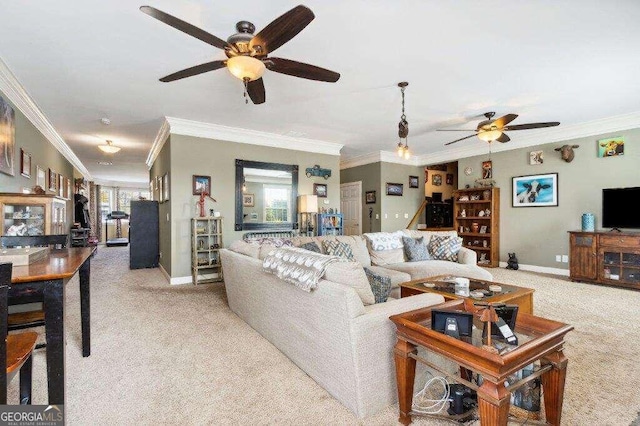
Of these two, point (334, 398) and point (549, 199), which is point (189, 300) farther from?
point (549, 199)

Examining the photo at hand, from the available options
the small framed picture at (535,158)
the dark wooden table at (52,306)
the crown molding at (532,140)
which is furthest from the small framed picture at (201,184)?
the small framed picture at (535,158)

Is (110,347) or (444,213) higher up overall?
(444,213)

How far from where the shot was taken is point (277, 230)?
6086mm

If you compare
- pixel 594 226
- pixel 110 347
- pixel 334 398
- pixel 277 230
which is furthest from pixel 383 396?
pixel 594 226

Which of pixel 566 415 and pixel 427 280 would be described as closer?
pixel 566 415

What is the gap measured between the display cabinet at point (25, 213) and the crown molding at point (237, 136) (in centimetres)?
213

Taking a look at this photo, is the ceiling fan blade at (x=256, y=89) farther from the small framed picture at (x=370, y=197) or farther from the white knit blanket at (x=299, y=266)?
the small framed picture at (x=370, y=197)

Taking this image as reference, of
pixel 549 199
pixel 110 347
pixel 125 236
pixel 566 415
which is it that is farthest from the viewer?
pixel 125 236

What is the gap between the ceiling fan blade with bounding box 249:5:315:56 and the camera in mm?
1801

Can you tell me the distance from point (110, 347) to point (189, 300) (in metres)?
1.45

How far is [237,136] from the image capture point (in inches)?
221

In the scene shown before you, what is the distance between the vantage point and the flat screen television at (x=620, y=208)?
4805 millimetres

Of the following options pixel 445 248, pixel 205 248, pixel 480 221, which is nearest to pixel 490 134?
pixel 445 248

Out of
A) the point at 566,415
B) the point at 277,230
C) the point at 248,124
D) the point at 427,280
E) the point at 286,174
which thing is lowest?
the point at 566,415
